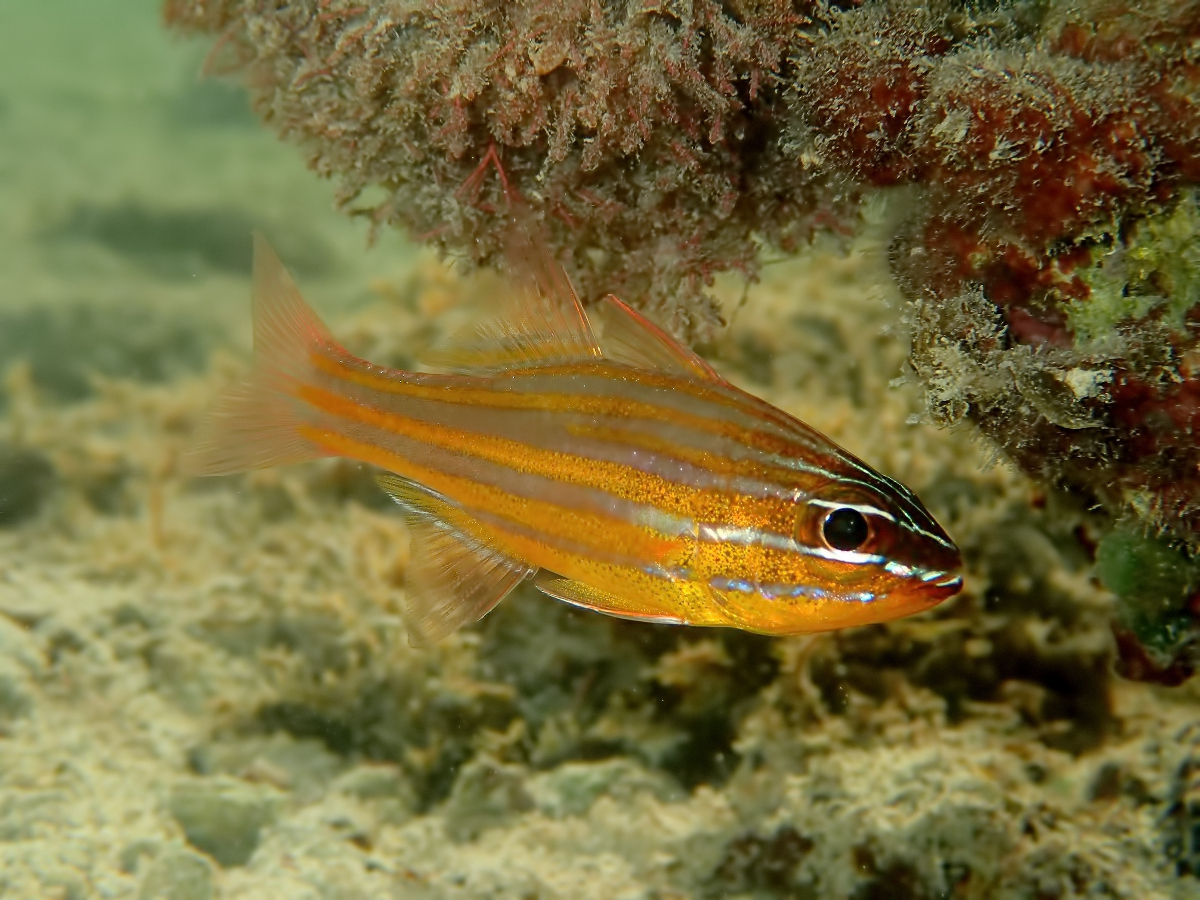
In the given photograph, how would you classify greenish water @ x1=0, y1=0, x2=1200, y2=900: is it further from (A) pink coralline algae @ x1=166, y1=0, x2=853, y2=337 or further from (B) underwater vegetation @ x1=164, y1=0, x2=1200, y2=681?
(A) pink coralline algae @ x1=166, y1=0, x2=853, y2=337

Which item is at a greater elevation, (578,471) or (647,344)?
(647,344)

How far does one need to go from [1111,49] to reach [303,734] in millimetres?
4332

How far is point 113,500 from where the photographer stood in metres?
5.51

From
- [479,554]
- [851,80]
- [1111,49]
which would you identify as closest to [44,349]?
[479,554]

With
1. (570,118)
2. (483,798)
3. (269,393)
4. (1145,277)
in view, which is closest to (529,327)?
(570,118)

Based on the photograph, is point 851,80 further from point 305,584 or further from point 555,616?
point 305,584

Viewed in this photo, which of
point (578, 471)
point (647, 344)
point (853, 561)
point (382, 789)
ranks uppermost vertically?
point (647, 344)

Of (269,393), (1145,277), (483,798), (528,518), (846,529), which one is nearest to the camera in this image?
(846,529)

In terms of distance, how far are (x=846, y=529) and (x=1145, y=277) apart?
44.1 inches

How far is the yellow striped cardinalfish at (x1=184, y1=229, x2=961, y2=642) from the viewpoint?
2.04m

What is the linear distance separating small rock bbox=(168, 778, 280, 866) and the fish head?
273 cm

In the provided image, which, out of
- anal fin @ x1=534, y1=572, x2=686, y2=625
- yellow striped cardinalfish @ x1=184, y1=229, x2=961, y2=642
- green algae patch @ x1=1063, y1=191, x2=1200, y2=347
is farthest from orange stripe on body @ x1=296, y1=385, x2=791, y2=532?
green algae patch @ x1=1063, y1=191, x2=1200, y2=347

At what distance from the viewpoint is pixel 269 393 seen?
2842mm

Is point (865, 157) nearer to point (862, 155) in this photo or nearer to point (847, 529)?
point (862, 155)
